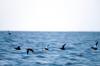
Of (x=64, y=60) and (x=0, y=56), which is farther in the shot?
(x=0, y=56)

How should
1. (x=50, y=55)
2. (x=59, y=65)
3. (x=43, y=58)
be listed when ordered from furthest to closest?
(x=50, y=55), (x=43, y=58), (x=59, y=65)

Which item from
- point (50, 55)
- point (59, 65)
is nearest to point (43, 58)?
point (50, 55)

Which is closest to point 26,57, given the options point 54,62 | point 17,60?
point 17,60

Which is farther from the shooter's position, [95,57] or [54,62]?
[95,57]

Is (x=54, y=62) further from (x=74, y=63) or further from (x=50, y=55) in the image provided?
(x=50, y=55)

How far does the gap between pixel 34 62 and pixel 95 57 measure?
427 cm

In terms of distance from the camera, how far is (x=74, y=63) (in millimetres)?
14297

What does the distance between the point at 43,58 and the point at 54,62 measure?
142 cm

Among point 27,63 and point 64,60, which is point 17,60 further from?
point 64,60

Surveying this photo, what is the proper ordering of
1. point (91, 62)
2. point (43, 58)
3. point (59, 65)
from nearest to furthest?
point (59, 65), point (91, 62), point (43, 58)

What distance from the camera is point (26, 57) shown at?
15844 mm

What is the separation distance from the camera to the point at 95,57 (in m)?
16.2

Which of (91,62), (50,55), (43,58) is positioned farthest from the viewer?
(50,55)

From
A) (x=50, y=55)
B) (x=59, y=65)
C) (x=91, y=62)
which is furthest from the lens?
(x=50, y=55)
